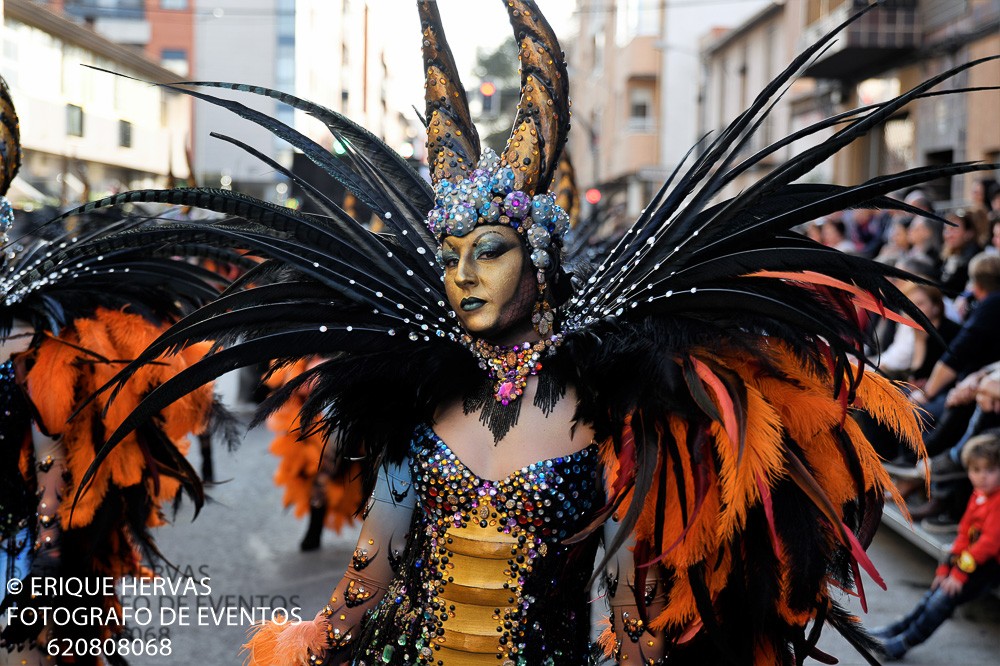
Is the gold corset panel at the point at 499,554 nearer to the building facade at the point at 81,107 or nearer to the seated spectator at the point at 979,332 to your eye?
the seated spectator at the point at 979,332

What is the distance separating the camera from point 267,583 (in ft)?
21.3

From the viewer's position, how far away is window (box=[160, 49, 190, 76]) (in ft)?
145

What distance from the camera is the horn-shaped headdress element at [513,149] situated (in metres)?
2.60

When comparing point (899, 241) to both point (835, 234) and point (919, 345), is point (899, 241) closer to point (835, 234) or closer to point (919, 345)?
point (835, 234)

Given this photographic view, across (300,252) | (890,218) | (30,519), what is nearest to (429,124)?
(300,252)

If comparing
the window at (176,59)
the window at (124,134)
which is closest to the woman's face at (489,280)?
the window at (124,134)

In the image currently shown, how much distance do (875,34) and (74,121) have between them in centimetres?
2042

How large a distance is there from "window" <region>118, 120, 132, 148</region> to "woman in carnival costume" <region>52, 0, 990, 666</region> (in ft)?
105

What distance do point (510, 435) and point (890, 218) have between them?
9.39 m

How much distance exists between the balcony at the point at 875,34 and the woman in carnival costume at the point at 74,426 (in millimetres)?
13950

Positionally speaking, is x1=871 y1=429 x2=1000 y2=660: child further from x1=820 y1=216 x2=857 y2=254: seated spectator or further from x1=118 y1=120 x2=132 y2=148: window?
x1=118 y1=120 x2=132 y2=148: window

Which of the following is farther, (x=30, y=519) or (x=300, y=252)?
(x=30, y=519)

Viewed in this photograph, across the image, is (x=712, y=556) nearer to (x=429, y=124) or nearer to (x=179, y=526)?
(x=429, y=124)

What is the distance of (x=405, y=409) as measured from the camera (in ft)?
9.12
